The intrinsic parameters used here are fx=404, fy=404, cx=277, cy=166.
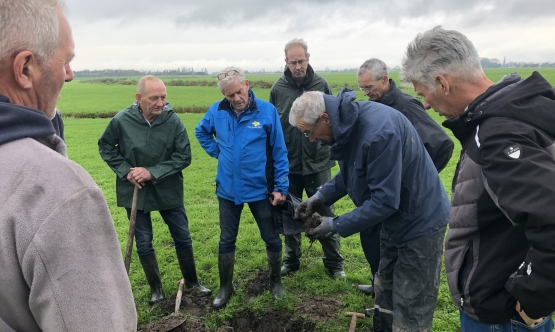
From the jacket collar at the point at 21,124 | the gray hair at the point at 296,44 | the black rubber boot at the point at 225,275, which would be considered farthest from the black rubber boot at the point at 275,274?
the jacket collar at the point at 21,124

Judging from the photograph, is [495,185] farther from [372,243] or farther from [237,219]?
[237,219]

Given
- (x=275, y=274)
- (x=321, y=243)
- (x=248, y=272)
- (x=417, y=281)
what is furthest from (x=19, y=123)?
(x=248, y=272)

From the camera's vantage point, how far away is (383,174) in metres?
3.24

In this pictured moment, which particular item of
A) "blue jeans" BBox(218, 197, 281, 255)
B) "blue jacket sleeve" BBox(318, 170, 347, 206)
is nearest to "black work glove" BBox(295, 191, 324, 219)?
"blue jacket sleeve" BBox(318, 170, 347, 206)

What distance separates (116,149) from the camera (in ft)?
16.7

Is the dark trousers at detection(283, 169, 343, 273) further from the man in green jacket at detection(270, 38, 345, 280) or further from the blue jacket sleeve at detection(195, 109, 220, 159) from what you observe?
the blue jacket sleeve at detection(195, 109, 220, 159)

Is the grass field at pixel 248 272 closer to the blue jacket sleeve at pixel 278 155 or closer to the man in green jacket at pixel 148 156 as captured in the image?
the man in green jacket at pixel 148 156

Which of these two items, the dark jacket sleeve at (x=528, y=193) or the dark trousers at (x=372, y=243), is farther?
the dark trousers at (x=372, y=243)

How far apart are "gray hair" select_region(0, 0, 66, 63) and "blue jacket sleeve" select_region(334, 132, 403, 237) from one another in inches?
95.1

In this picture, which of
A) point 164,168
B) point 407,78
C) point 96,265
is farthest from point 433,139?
point 96,265

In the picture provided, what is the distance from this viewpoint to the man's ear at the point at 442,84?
7.60ft

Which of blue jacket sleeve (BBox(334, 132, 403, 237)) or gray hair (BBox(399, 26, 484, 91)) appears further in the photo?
blue jacket sleeve (BBox(334, 132, 403, 237))

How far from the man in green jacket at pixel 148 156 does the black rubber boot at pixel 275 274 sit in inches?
50.0

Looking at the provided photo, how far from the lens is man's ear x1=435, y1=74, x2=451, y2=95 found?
2.32 m
